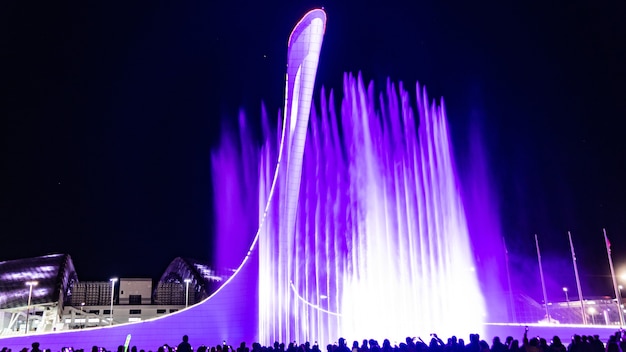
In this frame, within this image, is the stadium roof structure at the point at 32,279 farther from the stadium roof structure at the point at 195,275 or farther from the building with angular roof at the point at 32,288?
the stadium roof structure at the point at 195,275

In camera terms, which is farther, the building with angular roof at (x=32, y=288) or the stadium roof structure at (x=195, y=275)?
the stadium roof structure at (x=195, y=275)

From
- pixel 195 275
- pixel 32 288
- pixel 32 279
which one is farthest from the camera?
pixel 195 275

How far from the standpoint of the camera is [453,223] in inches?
909

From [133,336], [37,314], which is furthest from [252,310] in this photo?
[37,314]

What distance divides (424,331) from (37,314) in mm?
47474

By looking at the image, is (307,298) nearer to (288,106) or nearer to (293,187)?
(293,187)

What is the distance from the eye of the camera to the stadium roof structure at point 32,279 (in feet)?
141

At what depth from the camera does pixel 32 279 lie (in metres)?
46.6

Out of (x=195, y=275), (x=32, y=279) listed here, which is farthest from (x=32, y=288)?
(x=195, y=275)

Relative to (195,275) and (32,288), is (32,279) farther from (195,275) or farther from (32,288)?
(195,275)

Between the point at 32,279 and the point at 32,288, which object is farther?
the point at 32,279

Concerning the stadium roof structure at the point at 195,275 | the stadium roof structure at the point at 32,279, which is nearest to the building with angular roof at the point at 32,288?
the stadium roof structure at the point at 32,279

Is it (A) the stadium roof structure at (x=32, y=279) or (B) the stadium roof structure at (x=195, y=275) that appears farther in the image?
(B) the stadium roof structure at (x=195, y=275)

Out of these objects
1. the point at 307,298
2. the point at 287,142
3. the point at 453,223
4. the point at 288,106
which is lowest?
the point at 307,298
